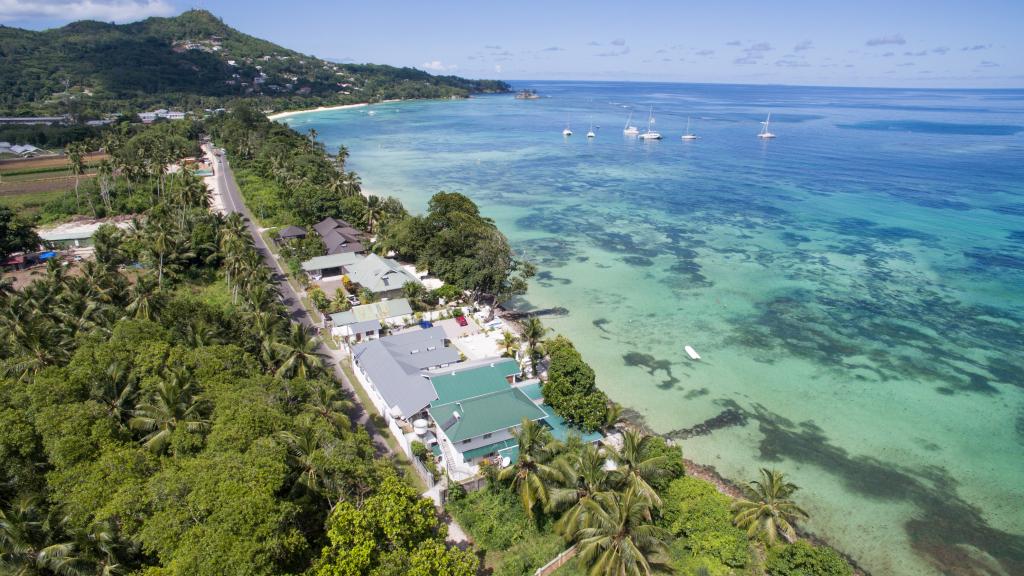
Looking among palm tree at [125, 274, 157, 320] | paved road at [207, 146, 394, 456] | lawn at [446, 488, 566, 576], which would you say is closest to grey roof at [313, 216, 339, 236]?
paved road at [207, 146, 394, 456]

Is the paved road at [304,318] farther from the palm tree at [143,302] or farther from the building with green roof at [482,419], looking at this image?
the palm tree at [143,302]

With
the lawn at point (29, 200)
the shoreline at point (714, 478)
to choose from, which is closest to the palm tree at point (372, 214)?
the shoreline at point (714, 478)

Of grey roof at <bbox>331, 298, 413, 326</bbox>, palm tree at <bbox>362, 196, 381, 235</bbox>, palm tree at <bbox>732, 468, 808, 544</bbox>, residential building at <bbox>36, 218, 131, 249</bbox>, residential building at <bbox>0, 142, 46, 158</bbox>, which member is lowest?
palm tree at <bbox>732, 468, 808, 544</bbox>

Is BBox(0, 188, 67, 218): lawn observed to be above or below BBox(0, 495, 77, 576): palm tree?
above

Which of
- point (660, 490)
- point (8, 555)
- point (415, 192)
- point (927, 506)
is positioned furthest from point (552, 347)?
point (415, 192)

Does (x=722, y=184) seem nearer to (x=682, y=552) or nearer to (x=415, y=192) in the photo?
(x=415, y=192)

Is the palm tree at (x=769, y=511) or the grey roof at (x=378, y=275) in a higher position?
the grey roof at (x=378, y=275)

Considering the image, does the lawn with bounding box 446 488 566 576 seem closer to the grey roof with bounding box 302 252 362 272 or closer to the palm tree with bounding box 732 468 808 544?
the palm tree with bounding box 732 468 808 544
